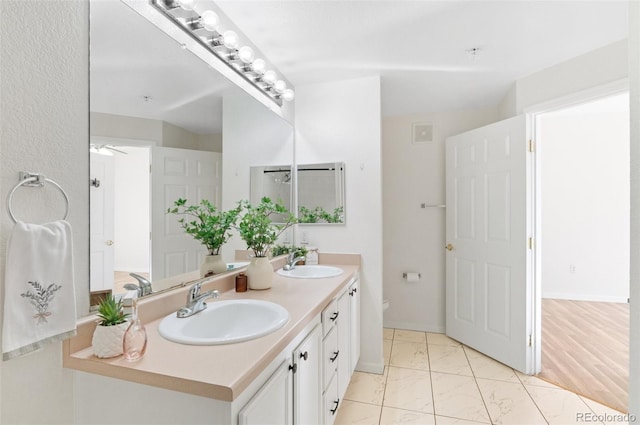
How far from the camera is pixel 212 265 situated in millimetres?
1581

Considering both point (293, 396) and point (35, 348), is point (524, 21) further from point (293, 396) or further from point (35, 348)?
point (35, 348)

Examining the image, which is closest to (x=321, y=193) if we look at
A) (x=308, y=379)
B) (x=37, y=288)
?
(x=308, y=379)

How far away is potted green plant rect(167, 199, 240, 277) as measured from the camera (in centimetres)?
144

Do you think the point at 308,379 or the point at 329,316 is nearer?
the point at 308,379

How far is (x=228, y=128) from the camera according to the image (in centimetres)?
176

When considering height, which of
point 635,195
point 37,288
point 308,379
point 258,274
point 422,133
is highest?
point 422,133

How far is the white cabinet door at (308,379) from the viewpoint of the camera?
3.82 feet

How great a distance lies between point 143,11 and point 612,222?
546cm

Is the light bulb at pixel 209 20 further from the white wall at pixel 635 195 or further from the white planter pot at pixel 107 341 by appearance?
the white wall at pixel 635 195

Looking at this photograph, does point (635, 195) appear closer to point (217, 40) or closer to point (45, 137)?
point (45, 137)

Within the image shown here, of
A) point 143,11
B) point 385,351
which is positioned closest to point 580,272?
point 385,351

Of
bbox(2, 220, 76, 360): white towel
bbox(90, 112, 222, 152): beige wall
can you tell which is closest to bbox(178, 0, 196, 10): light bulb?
bbox(90, 112, 222, 152): beige wall

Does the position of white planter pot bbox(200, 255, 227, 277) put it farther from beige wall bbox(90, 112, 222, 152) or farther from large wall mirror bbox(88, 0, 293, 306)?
beige wall bbox(90, 112, 222, 152)

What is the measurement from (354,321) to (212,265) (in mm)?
1120
